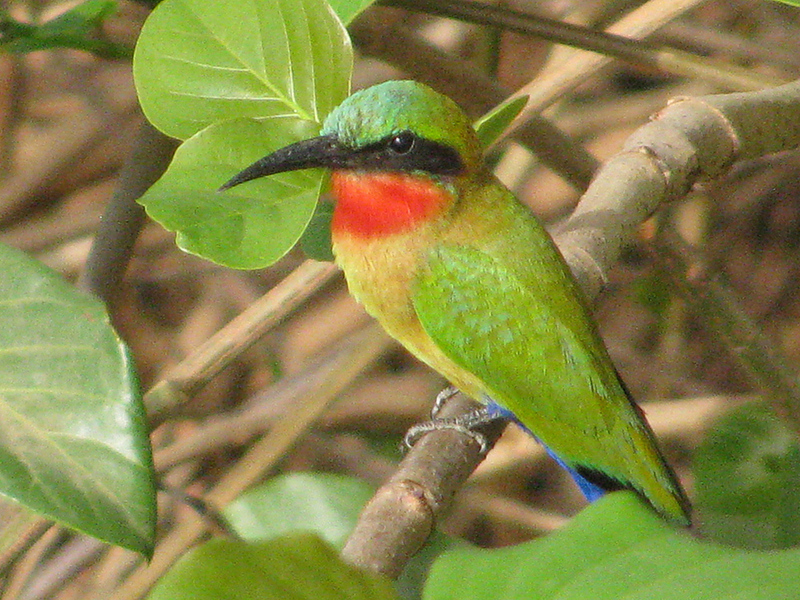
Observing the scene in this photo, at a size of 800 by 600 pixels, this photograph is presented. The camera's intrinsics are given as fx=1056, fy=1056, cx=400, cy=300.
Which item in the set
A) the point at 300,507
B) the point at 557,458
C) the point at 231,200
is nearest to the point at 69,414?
the point at 231,200

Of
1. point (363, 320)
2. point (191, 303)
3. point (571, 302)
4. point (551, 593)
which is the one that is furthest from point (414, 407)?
point (551, 593)

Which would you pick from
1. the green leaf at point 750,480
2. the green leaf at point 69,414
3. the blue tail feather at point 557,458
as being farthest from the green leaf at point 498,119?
the green leaf at point 750,480

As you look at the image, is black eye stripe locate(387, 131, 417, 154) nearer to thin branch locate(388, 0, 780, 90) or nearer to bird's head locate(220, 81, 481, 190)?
bird's head locate(220, 81, 481, 190)

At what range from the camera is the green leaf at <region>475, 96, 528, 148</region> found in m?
1.27

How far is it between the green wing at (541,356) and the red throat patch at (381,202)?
81mm

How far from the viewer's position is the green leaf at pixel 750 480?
2.02m

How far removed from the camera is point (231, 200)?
1.20 meters

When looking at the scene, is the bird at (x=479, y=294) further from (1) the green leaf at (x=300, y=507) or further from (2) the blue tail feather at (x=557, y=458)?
(1) the green leaf at (x=300, y=507)

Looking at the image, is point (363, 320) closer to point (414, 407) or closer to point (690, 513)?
point (414, 407)

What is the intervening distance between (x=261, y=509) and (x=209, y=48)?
0.77 meters

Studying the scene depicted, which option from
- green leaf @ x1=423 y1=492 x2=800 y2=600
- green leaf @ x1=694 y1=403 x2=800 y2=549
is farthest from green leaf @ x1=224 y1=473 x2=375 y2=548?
green leaf @ x1=423 y1=492 x2=800 y2=600

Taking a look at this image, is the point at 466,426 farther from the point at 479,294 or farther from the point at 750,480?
the point at 750,480

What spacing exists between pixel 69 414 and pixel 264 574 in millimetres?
454

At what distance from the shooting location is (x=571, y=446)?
1.54m
